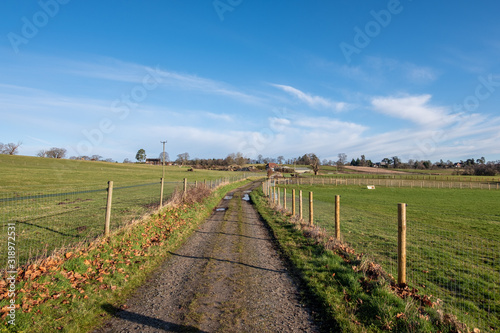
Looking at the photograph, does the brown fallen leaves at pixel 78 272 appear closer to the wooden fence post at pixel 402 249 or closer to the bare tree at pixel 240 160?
the wooden fence post at pixel 402 249

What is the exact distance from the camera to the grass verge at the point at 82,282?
411 centimetres

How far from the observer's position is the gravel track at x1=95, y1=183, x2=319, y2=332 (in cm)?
408

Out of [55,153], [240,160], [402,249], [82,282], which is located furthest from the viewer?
[240,160]

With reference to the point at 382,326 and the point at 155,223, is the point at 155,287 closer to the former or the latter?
the point at 382,326

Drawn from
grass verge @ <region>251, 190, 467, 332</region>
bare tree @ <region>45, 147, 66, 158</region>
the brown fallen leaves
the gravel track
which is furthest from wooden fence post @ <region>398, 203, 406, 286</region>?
bare tree @ <region>45, 147, 66, 158</region>

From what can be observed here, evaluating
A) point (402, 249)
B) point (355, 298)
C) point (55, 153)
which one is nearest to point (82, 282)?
point (355, 298)

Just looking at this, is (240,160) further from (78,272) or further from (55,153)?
(78,272)

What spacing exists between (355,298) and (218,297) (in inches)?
103

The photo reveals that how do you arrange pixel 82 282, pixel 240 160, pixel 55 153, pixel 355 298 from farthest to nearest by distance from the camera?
pixel 240 160, pixel 55 153, pixel 82 282, pixel 355 298

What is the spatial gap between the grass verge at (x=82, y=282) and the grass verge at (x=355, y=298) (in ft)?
12.3

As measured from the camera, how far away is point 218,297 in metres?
4.99

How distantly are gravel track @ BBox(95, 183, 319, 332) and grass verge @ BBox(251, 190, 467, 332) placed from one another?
0.40 metres

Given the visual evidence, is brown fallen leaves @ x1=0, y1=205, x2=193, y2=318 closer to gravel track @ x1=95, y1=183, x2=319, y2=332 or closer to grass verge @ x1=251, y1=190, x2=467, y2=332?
gravel track @ x1=95, y1=183, x2=319, y2=332

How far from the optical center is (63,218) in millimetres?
12094
